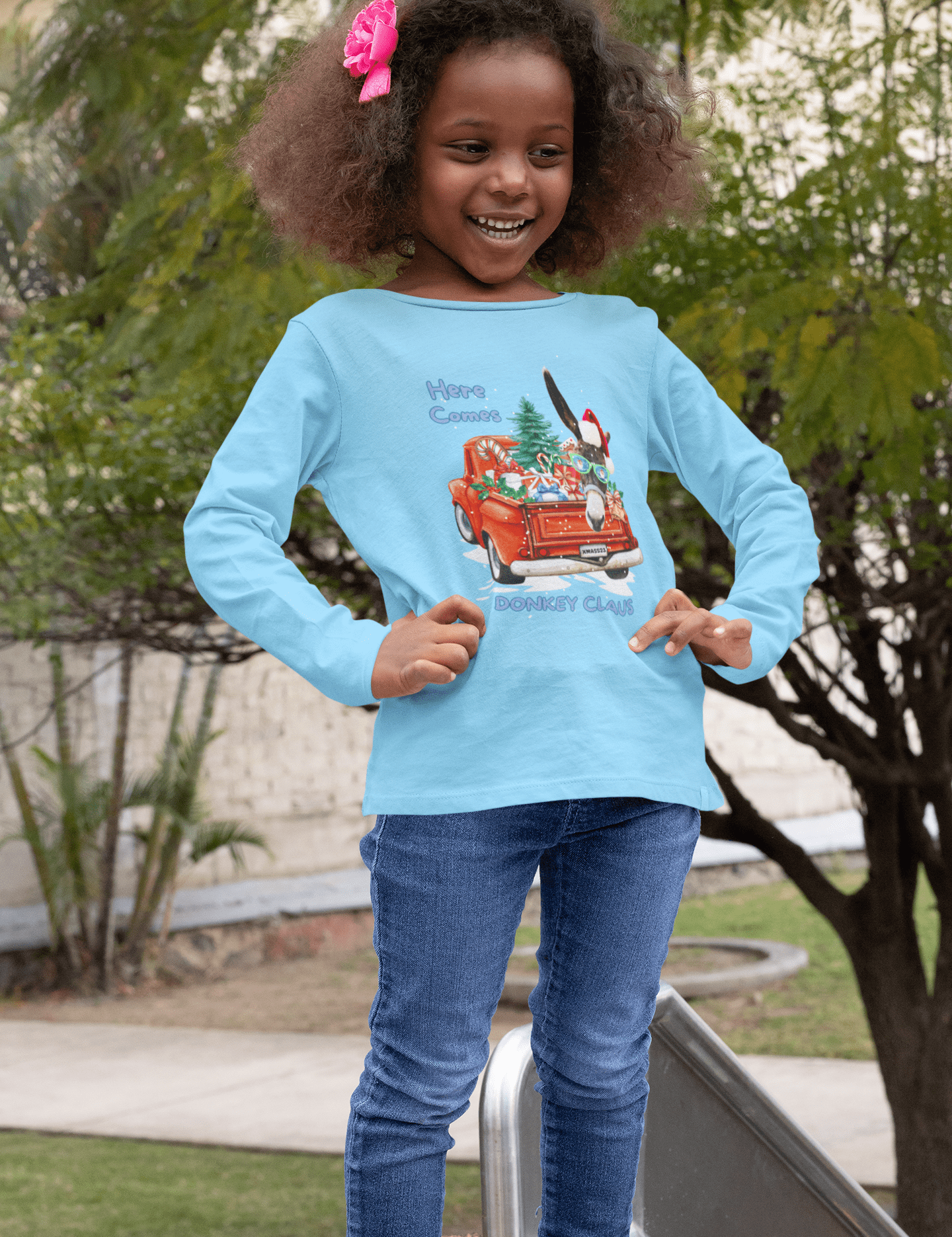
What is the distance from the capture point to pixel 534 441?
133 cm

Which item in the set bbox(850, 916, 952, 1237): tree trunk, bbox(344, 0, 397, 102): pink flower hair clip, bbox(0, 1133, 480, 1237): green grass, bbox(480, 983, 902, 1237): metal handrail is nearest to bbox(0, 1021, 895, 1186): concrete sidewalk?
bbox(0, 1133, 480, 1237): green grass

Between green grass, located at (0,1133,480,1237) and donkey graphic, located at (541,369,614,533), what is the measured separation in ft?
12.8

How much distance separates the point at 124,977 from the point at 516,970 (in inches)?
97.8

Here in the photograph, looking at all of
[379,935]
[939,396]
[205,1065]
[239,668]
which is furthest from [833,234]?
[239,668]

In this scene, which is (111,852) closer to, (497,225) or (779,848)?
(779,848)

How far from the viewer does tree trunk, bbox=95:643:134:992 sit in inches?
339

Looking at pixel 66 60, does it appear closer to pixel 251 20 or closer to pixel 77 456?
pixel 251 20

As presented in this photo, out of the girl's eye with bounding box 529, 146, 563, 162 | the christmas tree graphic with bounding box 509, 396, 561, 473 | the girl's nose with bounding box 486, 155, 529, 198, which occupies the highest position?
the girl's eye with bounding box 529, 146, 563, 162

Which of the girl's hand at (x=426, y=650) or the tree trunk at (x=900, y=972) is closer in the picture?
the girl's hand at (x=426, y=650)

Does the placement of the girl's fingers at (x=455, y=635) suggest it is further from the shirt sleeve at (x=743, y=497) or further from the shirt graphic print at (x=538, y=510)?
the shirt sleeve at (x=743, y=497)

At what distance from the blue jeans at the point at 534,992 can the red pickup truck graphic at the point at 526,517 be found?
8.8 inches

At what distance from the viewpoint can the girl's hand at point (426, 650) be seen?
117cm

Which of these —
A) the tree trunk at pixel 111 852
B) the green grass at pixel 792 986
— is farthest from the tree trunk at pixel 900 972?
the tree trunk at pixel 111 852

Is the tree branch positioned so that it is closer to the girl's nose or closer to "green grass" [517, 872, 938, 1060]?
"green grass" [517, 872, 938, 1060]
